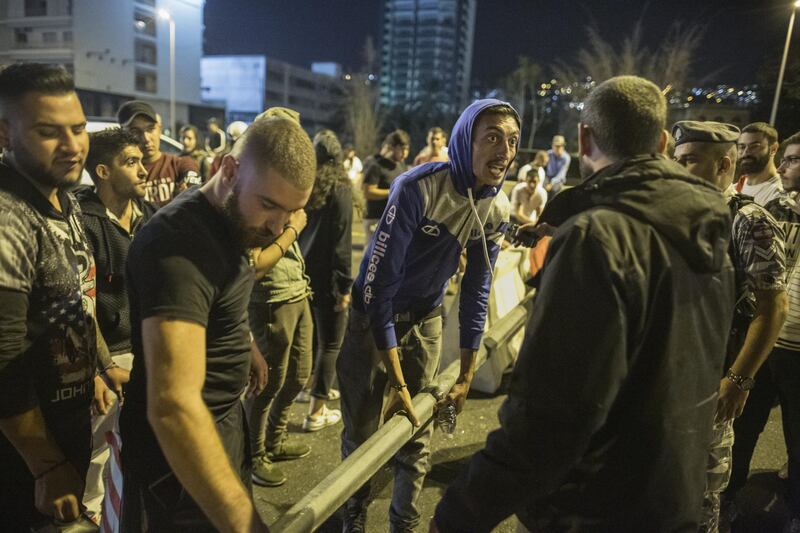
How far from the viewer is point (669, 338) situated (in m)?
1.48

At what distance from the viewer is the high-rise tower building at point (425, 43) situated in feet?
399

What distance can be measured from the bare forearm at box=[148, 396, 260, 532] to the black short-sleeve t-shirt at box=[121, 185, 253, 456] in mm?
252

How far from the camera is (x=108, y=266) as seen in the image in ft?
9.82

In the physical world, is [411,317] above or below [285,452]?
above

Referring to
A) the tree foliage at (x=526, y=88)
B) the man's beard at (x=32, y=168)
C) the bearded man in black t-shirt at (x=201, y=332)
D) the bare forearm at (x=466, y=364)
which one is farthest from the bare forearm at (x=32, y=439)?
the tree foliage at (x=526, y=88)

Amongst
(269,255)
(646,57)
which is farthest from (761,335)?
(646,57)

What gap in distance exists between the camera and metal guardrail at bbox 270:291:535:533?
1.77m

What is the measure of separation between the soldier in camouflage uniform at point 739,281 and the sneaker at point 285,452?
2.54 metres

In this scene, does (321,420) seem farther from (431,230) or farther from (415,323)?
(431,230)

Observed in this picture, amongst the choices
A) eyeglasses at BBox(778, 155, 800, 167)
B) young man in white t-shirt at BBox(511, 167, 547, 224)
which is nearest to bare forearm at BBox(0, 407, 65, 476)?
eyeglasses at BBox(778, 155, 800, 167)

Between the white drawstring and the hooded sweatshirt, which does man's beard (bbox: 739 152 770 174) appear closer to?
the hooded sweatshirt

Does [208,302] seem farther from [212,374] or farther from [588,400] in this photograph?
[588,400]

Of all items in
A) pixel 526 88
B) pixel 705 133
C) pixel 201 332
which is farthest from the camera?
pixel 526 88

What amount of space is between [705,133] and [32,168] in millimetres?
2973
